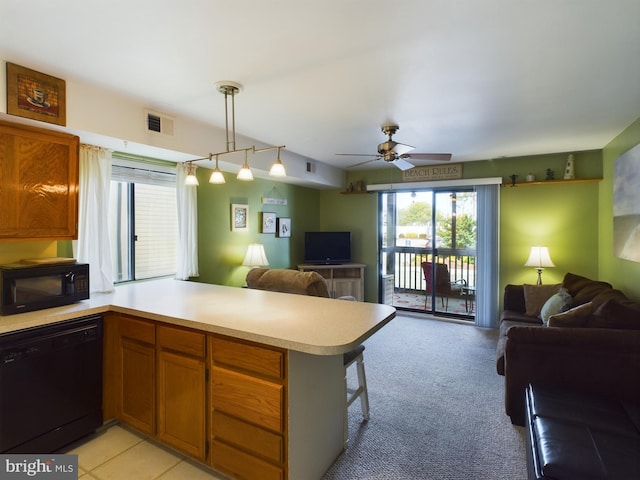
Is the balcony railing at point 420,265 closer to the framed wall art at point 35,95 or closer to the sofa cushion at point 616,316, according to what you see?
the sofa cushion at point 616,316

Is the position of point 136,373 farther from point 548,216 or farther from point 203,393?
point 548,216

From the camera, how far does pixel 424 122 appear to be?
334 centimetres

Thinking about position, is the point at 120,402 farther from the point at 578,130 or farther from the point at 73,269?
the point at 578,130

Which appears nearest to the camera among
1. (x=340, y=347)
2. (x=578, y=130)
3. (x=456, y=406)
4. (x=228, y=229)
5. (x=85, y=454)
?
(x=340, y=347)

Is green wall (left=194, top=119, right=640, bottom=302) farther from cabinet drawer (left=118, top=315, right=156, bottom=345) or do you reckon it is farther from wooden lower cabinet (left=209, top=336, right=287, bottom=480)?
wooden lower cabinet (left=209, top=336, right=287, bottom=480)

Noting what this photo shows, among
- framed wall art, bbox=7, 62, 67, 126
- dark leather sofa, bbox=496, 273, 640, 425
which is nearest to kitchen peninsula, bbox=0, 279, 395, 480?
dark leather sofa, bbox=496, 273, 640, 425

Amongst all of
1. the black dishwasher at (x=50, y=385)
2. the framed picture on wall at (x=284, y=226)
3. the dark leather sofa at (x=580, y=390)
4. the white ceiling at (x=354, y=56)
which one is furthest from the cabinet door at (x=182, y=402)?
the framed picture on wall at (x=284, y=226)

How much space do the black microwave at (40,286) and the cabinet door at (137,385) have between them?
0.50 m

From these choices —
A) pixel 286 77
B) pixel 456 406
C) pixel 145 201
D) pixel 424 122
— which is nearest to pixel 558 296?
pixel 456 406

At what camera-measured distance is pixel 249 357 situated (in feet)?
5.83

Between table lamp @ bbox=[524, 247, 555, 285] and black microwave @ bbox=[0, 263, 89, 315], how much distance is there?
16.6 feet

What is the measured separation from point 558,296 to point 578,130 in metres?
1.80

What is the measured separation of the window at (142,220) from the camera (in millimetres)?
3332

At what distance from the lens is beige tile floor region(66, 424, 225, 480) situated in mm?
2020
